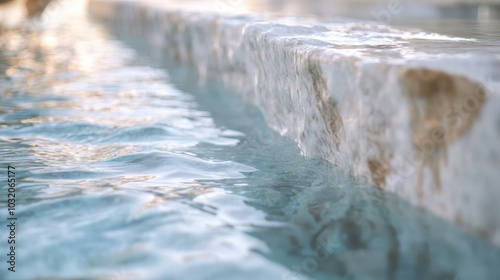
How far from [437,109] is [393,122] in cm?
16

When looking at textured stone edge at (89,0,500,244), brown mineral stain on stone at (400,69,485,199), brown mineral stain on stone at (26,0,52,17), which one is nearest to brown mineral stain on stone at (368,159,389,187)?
textured stone edge at (89,0,500,244)

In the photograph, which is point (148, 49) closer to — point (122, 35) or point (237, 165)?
point (122, 35)

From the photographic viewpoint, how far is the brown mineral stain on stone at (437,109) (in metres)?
1.33

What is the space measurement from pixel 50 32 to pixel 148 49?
7.77ft

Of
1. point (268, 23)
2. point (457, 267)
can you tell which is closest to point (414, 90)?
point (457, 267)

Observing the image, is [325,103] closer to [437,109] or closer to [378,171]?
[378,171]

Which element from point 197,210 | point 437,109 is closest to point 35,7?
point 197,210

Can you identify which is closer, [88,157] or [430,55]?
[430,55]

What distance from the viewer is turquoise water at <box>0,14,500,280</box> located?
1.30 meters

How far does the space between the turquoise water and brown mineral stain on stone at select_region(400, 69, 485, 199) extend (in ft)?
0.47

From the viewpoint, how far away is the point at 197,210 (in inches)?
63.7

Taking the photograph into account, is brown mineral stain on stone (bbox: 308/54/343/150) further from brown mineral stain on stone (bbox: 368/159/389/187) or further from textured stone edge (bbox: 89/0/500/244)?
brown mineral stain on stone (bbox: 368/159/389/187)

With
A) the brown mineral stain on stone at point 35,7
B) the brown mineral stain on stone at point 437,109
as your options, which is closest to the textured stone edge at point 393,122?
the brown mineral stain on stone at point 437,109

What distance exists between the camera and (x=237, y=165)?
2.08 metres
